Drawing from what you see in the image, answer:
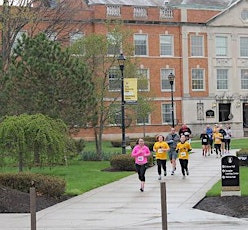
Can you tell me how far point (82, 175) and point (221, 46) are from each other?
143ft

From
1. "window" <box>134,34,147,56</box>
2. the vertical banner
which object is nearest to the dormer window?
"window" <box>134,34,147,56</box>

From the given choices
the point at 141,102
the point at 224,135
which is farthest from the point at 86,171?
the point at 141,102

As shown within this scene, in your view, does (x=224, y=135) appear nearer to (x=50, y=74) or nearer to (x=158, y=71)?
(x=50, y=74)

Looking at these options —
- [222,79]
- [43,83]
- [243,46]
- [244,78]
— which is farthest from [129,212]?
[243,46]

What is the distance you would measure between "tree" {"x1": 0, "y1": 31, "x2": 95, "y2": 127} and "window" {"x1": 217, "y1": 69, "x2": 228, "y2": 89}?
129ft

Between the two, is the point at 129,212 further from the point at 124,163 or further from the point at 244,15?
the point at 244,15

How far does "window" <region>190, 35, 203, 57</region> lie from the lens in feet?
214

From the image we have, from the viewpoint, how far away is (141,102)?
44.3 meters

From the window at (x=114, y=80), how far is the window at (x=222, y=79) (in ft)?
91.0

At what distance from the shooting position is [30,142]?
70.7 ft

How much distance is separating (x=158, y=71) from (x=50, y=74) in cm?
3682

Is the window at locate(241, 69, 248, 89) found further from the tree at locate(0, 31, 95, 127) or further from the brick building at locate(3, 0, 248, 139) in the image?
the tree at locate(0, 31, 95, 127)

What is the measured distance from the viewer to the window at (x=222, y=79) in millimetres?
66750

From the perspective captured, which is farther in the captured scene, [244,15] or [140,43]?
[244,15]
